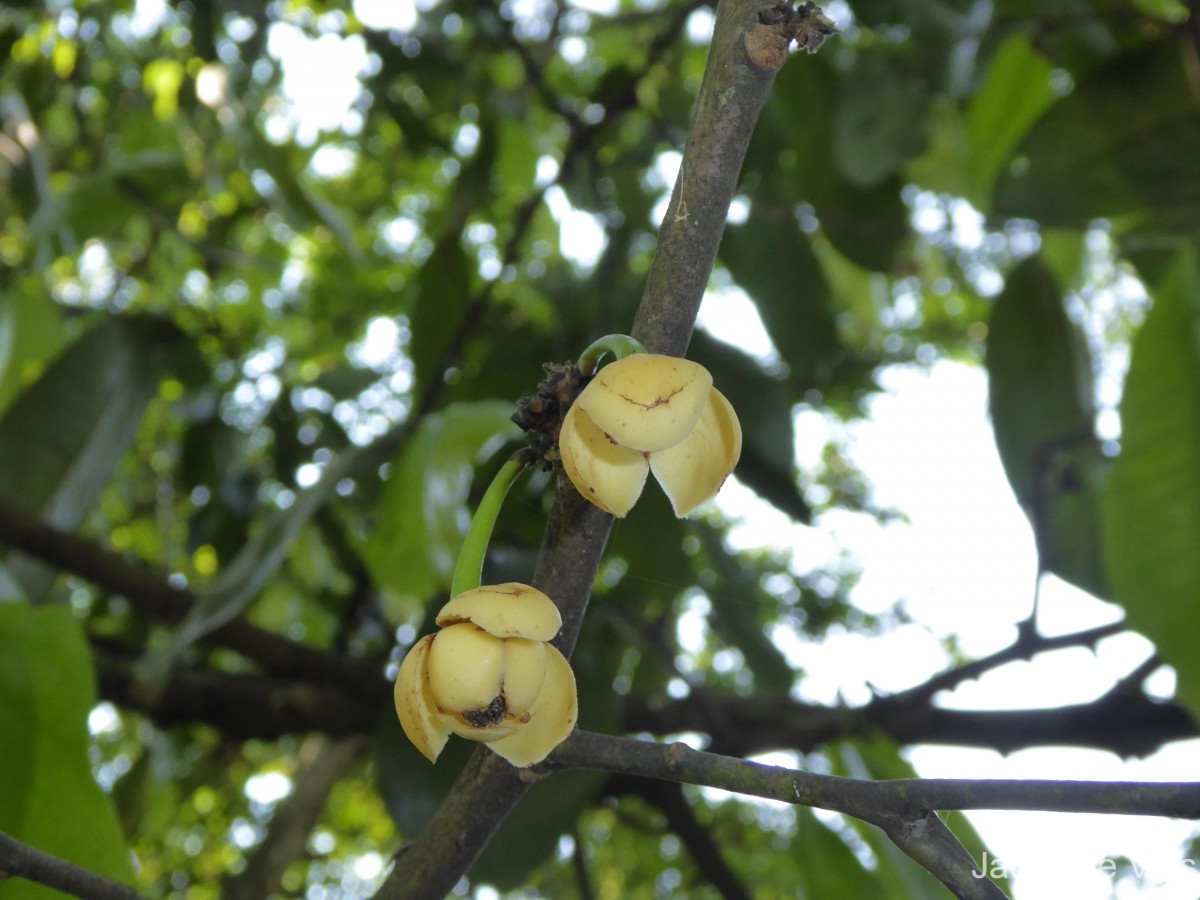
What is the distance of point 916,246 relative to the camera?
73.2 inches

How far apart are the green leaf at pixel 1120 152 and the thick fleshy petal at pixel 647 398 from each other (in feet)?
2.67

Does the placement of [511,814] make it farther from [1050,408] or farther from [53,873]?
[1050,408]

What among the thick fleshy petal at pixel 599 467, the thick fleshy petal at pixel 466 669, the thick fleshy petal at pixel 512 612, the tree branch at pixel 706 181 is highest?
the tree branch at pixel 706 181

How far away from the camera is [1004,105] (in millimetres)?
1156

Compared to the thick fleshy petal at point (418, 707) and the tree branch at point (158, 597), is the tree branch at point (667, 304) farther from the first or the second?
the tree branch at point (158, 597)

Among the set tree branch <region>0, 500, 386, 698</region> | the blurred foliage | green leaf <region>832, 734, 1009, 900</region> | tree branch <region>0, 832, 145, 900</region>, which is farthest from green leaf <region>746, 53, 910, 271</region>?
tree branch <region>0, 832, 145, 900</region>

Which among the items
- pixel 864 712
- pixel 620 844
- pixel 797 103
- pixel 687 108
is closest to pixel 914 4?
pixel 797 103

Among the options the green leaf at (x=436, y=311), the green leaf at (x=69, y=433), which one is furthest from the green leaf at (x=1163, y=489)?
the green leaf at (x=69, y=433)

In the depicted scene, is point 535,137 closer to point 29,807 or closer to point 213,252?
point 213,252

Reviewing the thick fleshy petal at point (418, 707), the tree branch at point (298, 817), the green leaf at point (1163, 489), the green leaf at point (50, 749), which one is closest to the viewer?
the thick fleshy petal at point (418, 707)

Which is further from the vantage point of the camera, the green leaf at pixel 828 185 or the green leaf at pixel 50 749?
the green leaf at pixel 828 185

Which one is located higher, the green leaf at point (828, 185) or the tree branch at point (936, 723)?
the green leaf at point (828, 185)

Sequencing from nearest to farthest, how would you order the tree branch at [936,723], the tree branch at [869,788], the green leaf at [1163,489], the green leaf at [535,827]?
the tree branch at [869,788] < the green leaf at [1163,489] < the green leaf at [535,827] < the tree branch at [936,723]

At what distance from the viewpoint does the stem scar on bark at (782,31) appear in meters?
0.34
